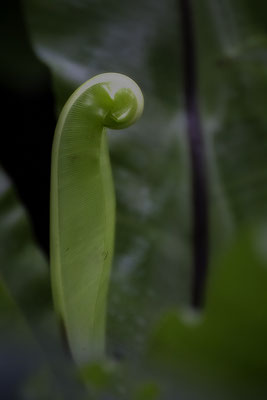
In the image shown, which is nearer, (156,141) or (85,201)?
(85,201)

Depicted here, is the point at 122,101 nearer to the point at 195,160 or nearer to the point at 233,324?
the point at 233,324

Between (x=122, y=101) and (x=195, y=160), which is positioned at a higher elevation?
(x=122, y=101)

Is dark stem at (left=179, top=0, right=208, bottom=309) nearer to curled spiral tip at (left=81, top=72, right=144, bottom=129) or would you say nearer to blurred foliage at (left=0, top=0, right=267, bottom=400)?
blurred foliage at (left=0, top=0, right=267, bottom=400)

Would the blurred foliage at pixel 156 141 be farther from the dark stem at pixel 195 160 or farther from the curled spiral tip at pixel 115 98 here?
the curled spiral tip at pixel 115 98

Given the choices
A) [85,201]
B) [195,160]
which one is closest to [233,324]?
[85,201]

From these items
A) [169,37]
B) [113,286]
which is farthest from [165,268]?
[169,37]

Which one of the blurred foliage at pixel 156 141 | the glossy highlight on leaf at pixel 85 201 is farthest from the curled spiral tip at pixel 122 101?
the blurred foliage at pixel 156 141
